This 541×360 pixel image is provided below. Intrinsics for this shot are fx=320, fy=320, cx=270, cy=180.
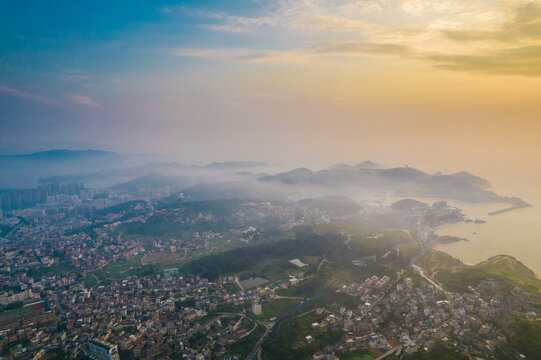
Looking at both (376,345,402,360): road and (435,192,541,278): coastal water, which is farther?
(435,192,541,278): coastal water

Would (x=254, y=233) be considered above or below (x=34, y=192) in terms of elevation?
below

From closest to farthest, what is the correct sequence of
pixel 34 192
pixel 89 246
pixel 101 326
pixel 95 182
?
pixel 101 326, pixel 89 246, pixel 34 192, pixel 95 182

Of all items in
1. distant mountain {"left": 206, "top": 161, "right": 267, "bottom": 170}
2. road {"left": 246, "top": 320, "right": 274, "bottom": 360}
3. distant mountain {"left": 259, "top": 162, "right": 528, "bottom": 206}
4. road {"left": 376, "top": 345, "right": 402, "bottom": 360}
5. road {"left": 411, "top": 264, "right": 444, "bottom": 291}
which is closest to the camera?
road {"left": 376, "top": 345, "right": 402, "bottom": 360}

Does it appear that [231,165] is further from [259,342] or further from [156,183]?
[259,342]

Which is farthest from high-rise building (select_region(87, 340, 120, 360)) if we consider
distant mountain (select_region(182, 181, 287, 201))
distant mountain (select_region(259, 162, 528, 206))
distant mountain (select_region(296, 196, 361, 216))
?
distant mountain (select_region(259, 162, 528, 206))

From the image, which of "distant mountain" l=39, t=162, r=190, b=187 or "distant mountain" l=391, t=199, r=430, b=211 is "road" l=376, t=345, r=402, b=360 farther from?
"distant mountain" l=39, t=162, r=190, b=187

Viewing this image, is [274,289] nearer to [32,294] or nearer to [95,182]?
[32,294]

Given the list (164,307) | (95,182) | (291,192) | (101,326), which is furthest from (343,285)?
(95,182)

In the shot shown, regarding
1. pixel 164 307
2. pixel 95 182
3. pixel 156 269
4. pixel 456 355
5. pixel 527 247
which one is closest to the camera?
pixel 456 355

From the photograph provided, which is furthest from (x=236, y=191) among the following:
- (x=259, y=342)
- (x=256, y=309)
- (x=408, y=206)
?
(x=259, y=342)

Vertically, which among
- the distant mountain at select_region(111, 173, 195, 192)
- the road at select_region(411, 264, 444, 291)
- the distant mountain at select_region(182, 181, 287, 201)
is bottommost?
the road at select_region(411, 264, 444, 291)

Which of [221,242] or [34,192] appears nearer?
[221,242]
